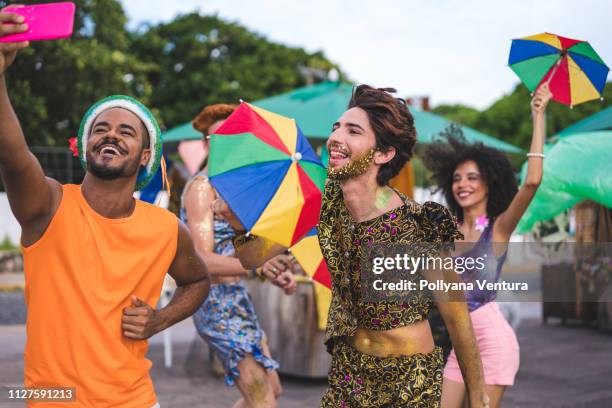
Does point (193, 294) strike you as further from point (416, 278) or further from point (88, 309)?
point (416, 278)

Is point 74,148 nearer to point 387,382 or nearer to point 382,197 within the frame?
point 382,197

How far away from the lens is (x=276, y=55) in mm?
37156

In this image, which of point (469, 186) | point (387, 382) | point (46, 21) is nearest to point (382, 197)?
point (387, 382)

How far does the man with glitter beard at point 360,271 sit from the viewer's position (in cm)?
283

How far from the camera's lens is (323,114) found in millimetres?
9336

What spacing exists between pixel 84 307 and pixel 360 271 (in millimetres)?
1036

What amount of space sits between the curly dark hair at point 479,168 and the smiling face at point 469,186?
0.11ft

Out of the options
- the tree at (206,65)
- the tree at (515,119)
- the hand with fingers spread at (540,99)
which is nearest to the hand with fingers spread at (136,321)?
the hand with fingers spread at (540,99)

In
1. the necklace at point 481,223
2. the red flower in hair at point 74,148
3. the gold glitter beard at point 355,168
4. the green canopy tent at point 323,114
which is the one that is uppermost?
the green canopy tent at point 323,114

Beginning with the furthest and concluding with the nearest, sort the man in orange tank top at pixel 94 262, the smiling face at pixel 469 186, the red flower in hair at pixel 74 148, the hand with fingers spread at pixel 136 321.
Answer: the smiling face at pixel 469 186, the red flower in hair at pixel 74 148, the hand with fingers spread at pixel 136 321, the man in orange tank top at pixel 94 262

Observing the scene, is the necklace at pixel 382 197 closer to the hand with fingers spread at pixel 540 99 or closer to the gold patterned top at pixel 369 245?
the gold patterned top at pixel 369 245

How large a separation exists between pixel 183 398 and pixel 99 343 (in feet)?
15.2

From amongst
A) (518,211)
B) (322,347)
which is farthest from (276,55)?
(518,211)

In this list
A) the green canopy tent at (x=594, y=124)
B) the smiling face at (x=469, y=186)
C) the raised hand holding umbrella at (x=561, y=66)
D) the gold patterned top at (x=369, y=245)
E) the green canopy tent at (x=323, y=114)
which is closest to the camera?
the gold patterned top at (x=369, y=245)
